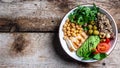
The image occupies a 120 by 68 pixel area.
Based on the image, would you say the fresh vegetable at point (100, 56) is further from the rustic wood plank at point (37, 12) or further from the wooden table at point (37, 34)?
the rustic wood plank at point (37, 12)

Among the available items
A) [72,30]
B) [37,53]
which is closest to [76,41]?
[72,30]

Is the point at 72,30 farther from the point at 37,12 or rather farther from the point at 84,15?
the point at 37,12

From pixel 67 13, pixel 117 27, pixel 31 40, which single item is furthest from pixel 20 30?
pixel 117 27

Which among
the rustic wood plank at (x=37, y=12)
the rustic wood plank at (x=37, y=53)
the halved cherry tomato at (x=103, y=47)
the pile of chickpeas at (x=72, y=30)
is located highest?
the rustic wood plank at (x=37, y=12)

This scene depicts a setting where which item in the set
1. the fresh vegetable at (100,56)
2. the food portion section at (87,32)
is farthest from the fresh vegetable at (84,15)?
the fresh vegetable at (100,56)

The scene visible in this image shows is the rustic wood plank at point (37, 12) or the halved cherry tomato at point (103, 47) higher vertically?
the rustic wood plank at point (37, 12)


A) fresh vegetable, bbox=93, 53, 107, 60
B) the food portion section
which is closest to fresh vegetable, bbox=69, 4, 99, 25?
the food portion section

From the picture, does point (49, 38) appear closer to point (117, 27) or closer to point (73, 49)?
point (73, 49)

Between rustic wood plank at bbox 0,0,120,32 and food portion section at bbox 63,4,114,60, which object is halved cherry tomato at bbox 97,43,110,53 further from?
rustic wood plank at bbox 0,0,120,32
